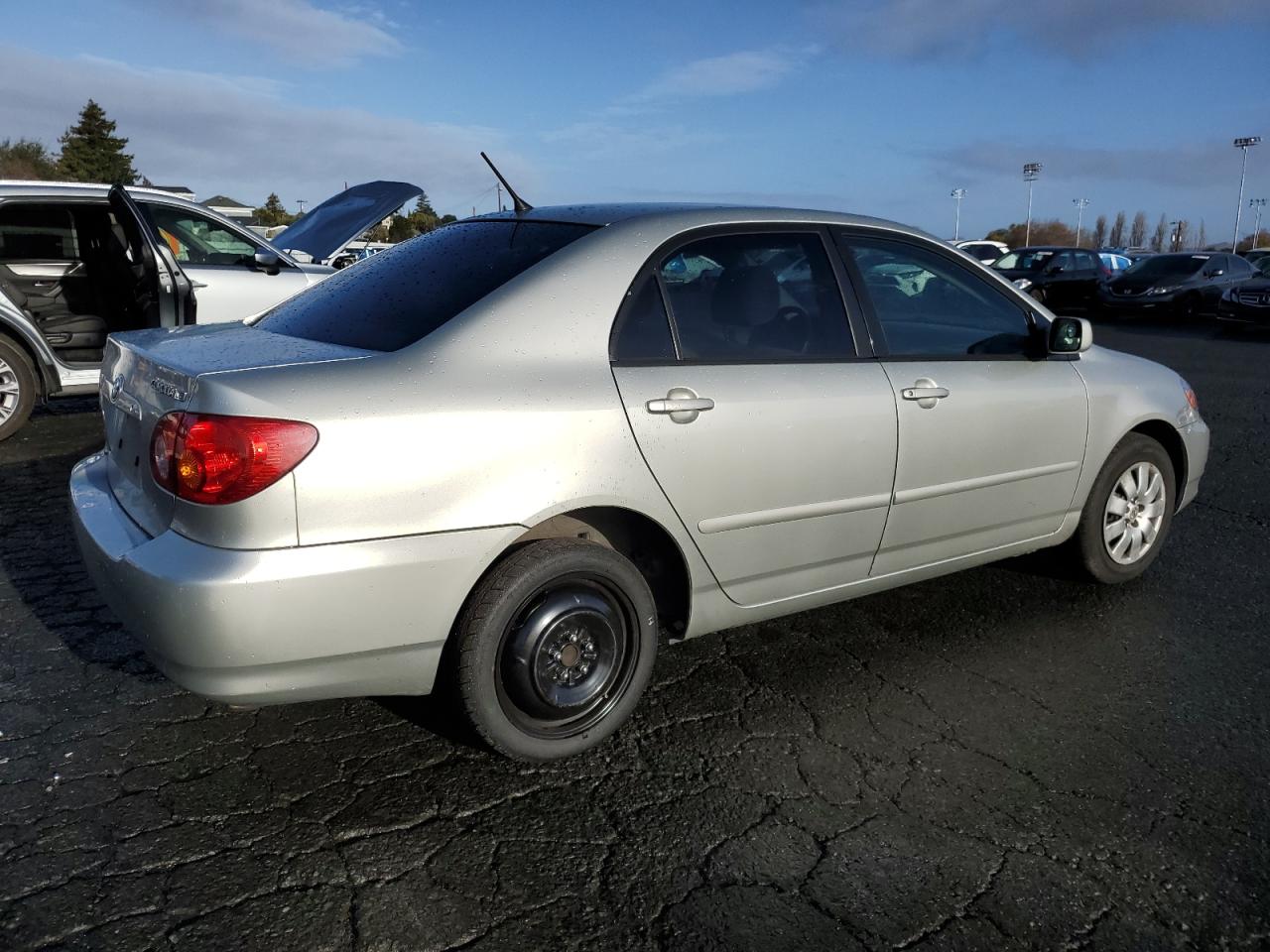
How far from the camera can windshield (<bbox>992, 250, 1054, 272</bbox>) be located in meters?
23.7

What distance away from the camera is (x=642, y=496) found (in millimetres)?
2984

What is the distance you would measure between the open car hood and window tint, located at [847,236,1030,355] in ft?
17.8

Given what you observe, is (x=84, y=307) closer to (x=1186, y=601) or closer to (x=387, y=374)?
(x=387, y=374)

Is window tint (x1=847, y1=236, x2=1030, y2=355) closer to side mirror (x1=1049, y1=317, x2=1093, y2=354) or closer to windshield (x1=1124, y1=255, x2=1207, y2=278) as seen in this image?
side mirror (x1=1049, y1=317, x2=1093, y2=354)

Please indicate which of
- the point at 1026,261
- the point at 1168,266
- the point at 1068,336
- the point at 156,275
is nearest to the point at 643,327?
the point at 1068,336

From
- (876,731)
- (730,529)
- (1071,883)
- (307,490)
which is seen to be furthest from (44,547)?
(1071,883)

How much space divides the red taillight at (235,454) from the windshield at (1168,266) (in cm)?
2220

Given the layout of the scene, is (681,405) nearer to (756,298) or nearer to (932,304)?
(756,298)

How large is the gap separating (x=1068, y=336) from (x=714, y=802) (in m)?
2.37

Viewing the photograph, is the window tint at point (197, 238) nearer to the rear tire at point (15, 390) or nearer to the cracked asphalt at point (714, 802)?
the rear tire at point (15, 390)

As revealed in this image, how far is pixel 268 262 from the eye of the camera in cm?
820

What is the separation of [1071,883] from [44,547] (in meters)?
4.59

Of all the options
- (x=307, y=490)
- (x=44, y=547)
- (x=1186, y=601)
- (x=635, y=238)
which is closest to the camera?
(x=307, y=490)

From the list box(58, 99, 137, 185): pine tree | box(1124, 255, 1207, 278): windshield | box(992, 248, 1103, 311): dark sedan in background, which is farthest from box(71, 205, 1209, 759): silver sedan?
box(58, 99, 137, 185): pine tree
